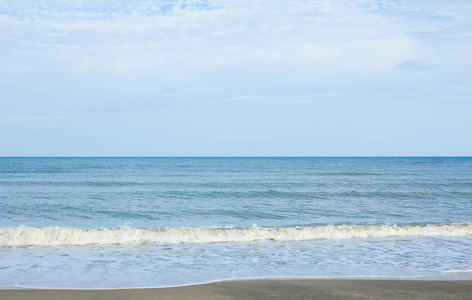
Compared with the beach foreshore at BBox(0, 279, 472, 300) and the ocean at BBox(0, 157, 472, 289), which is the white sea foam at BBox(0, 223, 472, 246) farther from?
the beach foreshore at BBox(0, 279, 472, 300)

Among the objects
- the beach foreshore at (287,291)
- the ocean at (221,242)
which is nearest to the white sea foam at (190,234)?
the ocean at (221,242)

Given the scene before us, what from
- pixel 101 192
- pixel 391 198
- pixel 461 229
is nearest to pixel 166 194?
pixel 101 192

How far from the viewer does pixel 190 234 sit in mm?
14195

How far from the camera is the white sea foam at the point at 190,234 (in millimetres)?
Answer: 13055

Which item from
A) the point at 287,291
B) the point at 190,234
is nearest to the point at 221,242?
the point at 190,234

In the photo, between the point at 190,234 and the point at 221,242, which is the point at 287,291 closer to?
the point at 221,242

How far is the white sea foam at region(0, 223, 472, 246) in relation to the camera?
42.8ft

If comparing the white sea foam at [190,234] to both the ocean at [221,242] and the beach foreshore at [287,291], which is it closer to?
the ocean at [221,242]

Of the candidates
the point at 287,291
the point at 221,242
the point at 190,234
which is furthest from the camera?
the point at 190,234

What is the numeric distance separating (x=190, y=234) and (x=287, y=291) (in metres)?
6.88

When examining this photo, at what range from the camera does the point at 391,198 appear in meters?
28.2

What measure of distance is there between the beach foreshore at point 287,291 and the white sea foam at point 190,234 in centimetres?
542

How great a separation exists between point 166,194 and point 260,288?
23234mm

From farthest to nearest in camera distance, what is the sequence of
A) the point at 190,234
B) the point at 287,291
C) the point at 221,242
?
the point at 190,234, the point at 221,242, the point at 287,291
